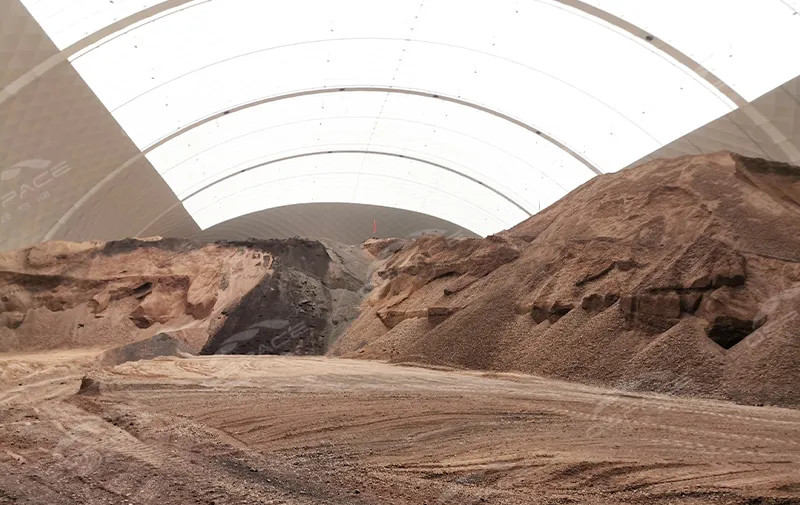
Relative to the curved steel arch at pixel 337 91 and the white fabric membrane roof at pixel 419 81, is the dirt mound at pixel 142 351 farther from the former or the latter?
the curved steel arch at pixel 337 91

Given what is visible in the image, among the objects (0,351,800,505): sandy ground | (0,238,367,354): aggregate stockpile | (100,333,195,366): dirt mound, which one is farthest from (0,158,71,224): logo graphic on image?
(0,351,800,505): sandy ground

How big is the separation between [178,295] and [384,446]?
509 inches

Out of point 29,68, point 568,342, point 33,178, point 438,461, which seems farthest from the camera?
point 33,178

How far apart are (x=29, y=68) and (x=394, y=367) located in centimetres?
1490

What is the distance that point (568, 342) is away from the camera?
7.79 meters

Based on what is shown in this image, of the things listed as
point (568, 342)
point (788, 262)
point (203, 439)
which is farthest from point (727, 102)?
point (203, 439)

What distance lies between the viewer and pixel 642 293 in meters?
7.57

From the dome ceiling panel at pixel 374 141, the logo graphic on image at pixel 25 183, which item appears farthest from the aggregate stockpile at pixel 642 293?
the dome ceiling panel at pixel 374 141

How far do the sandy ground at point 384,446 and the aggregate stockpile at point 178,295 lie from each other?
732 cm

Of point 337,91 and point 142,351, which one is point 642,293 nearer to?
point 142,351

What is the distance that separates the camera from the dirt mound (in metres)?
9.97

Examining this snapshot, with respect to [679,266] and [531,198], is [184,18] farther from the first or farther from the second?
[531,198]

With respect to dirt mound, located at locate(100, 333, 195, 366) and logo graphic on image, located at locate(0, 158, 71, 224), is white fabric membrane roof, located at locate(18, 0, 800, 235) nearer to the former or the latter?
logo graphic on image, located at locate(0, 158, 71, 224)

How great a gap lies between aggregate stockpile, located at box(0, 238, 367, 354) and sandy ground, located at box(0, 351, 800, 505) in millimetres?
7315
